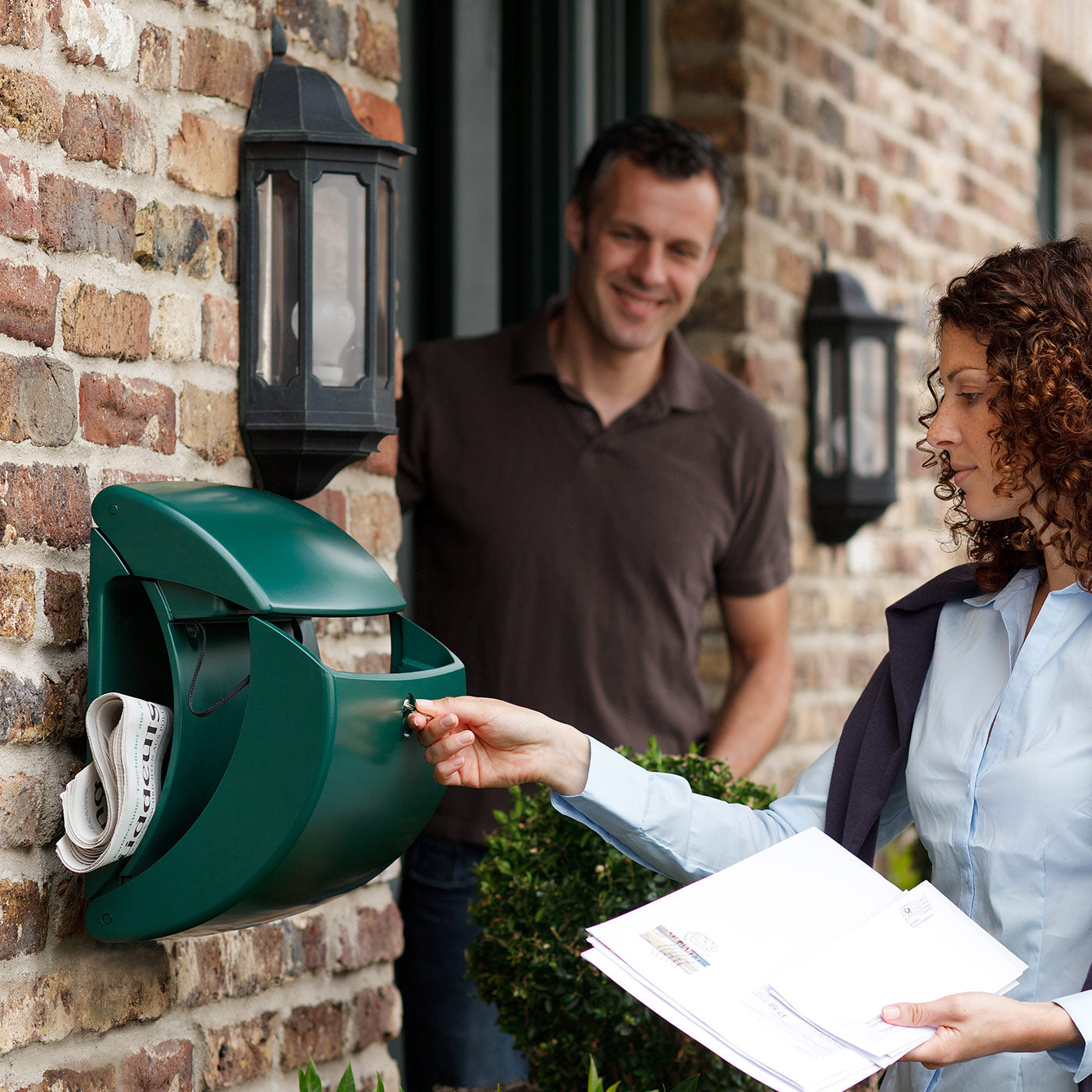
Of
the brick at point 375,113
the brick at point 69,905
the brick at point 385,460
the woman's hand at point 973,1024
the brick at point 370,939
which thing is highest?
the brick at point 375,113

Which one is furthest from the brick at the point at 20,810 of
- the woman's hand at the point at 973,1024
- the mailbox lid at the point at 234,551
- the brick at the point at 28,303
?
the woman's hand at the point at 973,1024

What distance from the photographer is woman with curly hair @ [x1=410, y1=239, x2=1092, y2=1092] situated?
1.49 metres

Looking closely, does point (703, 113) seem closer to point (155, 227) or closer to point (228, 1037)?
point (155, 227)

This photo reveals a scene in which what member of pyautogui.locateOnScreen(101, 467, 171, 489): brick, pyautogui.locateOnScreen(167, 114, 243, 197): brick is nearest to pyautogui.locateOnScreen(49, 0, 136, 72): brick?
pyautogui.locateOnScreen(167, 114, 243, 197): brick

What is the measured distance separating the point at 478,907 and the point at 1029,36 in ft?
12.8

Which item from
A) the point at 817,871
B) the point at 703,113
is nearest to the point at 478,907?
the point at 817,871

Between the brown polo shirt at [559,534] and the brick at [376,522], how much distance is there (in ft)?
1.40

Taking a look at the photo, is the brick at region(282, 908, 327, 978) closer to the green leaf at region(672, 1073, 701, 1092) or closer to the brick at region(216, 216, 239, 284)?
the brick at region(216, 216, 239, 284)

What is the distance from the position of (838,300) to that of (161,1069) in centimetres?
249

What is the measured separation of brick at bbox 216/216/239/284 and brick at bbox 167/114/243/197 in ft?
0.12

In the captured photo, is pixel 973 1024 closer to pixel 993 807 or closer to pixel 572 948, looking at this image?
pixel 993 807

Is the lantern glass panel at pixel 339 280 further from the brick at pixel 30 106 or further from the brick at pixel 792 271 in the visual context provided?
the brick at pixel 792 271

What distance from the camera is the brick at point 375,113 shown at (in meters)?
2.00

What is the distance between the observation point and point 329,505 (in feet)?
6.36
